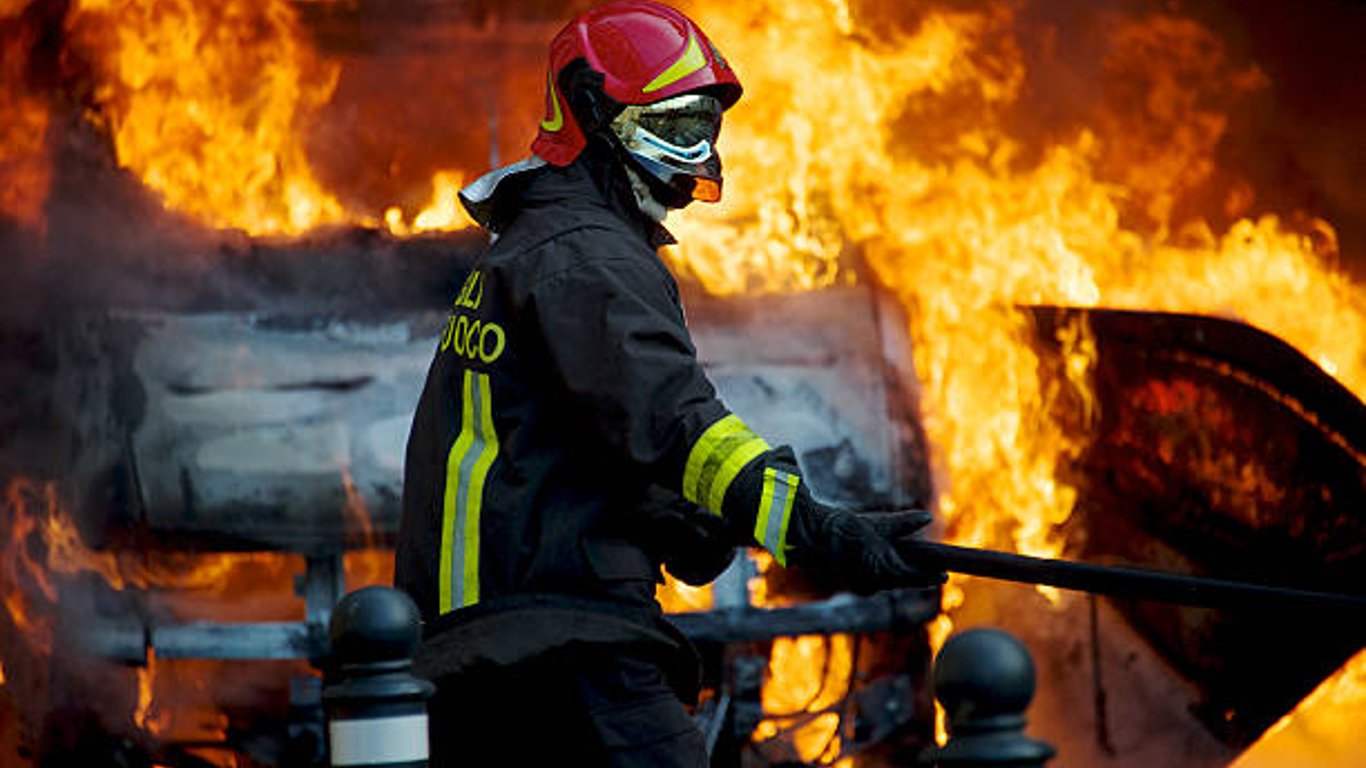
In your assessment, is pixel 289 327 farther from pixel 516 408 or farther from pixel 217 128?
pixel 516 408

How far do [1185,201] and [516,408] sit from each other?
578cm

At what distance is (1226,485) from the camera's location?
8.16 metres

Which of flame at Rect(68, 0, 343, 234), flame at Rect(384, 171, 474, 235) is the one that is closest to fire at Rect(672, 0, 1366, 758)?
flame at Rect(384, 171, 474, 235)

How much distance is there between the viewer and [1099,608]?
8.45 metres

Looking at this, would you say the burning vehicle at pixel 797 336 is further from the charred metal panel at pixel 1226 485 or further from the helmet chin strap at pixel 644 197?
the helmet chin strap at pixel 644 197

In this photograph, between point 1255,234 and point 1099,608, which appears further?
point 1255,234

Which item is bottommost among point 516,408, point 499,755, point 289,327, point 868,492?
point 499,755

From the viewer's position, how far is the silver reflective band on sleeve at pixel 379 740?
3342mm

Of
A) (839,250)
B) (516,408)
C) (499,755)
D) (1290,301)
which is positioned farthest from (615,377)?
(1290,301)

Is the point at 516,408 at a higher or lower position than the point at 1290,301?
lower

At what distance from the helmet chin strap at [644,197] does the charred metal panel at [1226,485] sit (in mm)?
4162

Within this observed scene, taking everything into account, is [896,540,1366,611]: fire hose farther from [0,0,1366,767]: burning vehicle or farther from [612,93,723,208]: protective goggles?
[0,0,1366,767]: burning vehicle

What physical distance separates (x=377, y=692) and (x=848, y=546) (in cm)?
95

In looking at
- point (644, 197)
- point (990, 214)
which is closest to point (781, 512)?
point (644, 197)
